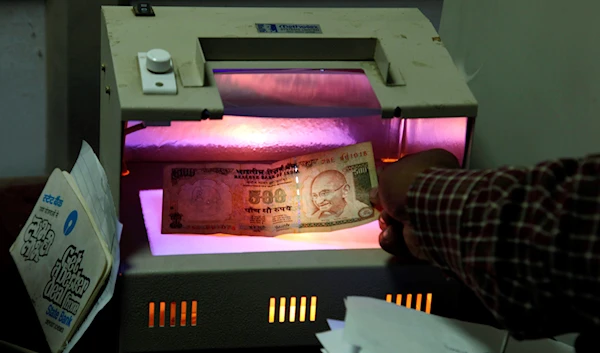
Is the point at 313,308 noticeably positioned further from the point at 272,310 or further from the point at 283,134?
the point at 283,134

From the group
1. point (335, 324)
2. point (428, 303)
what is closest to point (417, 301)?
point (428, 303)

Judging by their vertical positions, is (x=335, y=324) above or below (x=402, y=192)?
below

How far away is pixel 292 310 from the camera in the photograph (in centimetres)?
111

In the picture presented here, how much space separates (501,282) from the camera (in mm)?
890

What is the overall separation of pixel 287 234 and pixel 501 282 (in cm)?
41

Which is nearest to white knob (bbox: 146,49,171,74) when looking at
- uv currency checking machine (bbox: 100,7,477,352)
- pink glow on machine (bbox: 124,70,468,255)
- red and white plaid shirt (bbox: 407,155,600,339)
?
uv currency checking machine (bbox: 100,7,477,352)

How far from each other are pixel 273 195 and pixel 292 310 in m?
0.22

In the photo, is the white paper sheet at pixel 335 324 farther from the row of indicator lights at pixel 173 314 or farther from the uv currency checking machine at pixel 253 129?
the row of indicator lights at pixel 173 314

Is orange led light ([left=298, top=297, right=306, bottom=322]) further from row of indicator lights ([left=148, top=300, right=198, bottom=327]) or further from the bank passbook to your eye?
the bank passbook

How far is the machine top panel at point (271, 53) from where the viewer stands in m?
1.11

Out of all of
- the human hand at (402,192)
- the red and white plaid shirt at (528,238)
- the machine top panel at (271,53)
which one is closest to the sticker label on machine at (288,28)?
the machine top panel at (271,53)

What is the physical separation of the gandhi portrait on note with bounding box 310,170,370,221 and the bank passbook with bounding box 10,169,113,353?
1.16ft

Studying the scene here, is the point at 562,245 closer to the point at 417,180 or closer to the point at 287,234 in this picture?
the point at 417,180

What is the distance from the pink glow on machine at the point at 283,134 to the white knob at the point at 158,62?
0.10m
